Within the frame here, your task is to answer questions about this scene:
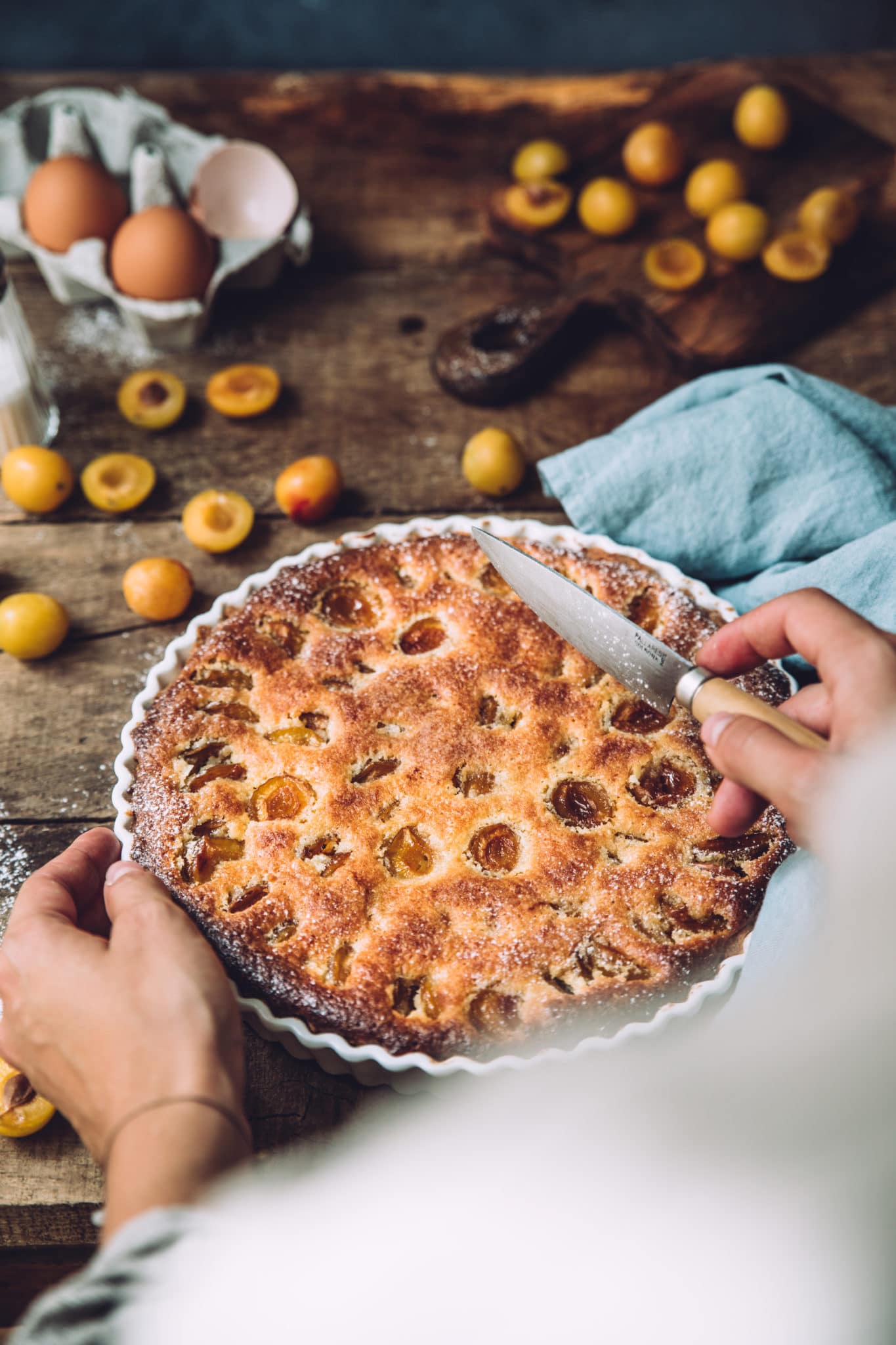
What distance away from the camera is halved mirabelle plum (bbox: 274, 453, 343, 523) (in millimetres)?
1918

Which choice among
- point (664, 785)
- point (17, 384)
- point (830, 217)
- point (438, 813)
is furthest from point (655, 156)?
point (438, 813)

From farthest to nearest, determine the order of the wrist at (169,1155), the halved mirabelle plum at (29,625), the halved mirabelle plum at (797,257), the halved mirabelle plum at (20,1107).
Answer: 1. the halved mirabelle plum at (797,257)
2. the halved mirabelle plum at (29,625)
3. the halved mirabelle plum at (20,1107)
4. the wrist at (169,1155)

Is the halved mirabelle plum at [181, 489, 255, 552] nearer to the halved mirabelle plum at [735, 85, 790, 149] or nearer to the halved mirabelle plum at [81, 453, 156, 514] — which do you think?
the halved mirabelle plum at [81, 453, 156, 514]

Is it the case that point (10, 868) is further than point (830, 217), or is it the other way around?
point (830, 217)

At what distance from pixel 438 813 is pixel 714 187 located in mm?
1572

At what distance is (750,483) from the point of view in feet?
5.97

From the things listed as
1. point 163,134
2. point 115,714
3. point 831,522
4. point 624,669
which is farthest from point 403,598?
point 163,134

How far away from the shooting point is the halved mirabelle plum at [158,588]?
180cm

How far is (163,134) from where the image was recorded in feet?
7.59

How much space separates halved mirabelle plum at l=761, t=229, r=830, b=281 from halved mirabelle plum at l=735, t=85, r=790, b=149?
35 cm

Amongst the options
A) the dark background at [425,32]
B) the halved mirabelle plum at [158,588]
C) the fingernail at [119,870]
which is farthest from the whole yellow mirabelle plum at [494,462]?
the dark background at [425,32]

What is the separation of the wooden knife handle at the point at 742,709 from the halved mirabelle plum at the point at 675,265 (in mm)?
1174

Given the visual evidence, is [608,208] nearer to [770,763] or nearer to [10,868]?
[770,763]

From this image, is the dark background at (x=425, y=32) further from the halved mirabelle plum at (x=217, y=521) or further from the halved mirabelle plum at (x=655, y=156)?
the halved mirabelle plum at (x=217, y=521)
